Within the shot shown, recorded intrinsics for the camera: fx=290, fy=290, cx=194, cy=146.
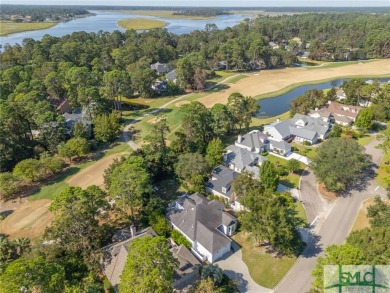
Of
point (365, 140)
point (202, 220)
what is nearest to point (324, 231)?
point (202, 220)

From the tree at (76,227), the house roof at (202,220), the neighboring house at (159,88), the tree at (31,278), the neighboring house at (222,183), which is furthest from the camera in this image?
the neighboring house at (159,88)

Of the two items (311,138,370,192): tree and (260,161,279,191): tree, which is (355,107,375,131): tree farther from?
(260,161,279,191): tree

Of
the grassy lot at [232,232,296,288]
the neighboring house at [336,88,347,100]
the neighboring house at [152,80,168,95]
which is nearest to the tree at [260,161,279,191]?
the grassy lot at [232,232,296,288]

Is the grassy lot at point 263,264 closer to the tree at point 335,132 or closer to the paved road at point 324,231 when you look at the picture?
the paved road at point 324,231

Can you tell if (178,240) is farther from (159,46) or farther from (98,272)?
(159,46)

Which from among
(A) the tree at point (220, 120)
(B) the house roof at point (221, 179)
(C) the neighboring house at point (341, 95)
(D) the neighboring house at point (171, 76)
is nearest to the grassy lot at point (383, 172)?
(B) the house roof at point (221, 179)
